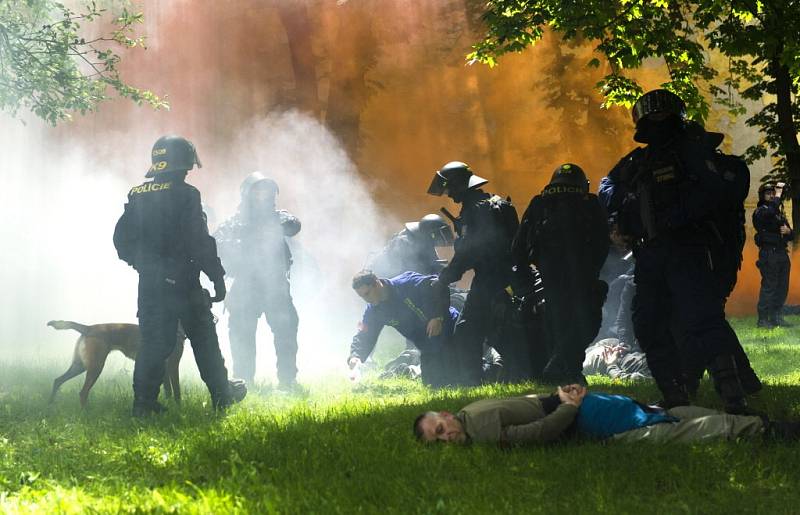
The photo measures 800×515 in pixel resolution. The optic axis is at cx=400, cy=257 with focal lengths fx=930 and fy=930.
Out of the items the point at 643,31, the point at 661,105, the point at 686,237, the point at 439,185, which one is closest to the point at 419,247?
the point at 439,185

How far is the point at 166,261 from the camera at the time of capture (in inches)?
268

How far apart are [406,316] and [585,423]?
409 cm

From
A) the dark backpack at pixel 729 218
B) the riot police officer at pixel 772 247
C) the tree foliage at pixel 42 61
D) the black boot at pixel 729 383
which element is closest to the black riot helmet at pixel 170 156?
the dark backpack at pixel 729 218

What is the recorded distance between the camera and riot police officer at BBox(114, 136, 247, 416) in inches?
265

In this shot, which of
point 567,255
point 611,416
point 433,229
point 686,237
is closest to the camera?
point 611,416

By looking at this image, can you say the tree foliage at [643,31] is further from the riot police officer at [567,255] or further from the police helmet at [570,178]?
the riot police officer at [567,255]

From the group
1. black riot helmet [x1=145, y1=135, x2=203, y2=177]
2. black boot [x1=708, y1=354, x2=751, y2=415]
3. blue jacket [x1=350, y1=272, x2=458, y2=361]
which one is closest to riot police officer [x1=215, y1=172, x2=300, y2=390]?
blue jacket [x1=350, y1=272, x2=458, y2=361]

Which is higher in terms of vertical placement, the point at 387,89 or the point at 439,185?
the point at 387,89

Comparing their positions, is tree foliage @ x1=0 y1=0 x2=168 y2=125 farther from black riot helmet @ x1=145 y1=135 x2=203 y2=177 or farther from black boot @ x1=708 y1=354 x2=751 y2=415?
black boot @ x1=708 y1=354 x2=751 y2=415

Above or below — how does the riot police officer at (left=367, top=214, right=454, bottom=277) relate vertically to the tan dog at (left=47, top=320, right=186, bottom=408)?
above

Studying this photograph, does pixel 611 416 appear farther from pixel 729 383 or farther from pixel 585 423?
pixel 729 383

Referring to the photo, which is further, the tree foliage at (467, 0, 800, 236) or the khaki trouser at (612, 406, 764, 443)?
the tree foliage at (467, 0, 800, 236)

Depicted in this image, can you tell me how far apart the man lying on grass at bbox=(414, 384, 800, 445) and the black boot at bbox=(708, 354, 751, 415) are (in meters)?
0.30

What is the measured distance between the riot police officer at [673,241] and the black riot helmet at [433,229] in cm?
478
